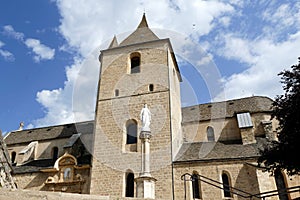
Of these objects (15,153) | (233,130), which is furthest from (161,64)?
(15,153)

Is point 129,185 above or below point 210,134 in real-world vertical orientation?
below

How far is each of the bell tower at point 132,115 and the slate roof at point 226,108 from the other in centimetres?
277

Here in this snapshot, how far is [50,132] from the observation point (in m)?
28.3

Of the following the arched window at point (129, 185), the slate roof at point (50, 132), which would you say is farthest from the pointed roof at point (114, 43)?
the arched window at point (129, 185)

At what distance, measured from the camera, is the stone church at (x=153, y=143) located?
16016mm

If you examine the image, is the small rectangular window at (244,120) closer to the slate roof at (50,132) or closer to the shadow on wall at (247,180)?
the shadow on wall at (247,180)

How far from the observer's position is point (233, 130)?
72.5ft

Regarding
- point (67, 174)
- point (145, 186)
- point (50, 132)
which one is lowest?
point (145, 186)

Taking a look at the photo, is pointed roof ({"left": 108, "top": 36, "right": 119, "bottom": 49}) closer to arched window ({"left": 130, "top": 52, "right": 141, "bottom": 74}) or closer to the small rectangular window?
arched window ({"left": 130, "top": 52, "right": 141, "bottom": 74})

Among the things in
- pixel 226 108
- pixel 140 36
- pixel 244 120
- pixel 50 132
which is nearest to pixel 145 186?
pixel 244 120

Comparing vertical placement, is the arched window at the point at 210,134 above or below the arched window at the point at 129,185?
above

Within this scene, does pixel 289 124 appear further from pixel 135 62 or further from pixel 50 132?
pixel 50 132

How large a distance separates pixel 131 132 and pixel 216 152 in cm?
615

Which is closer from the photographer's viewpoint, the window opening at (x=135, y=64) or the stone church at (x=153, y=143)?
the stone church at (x=153, y=143)
